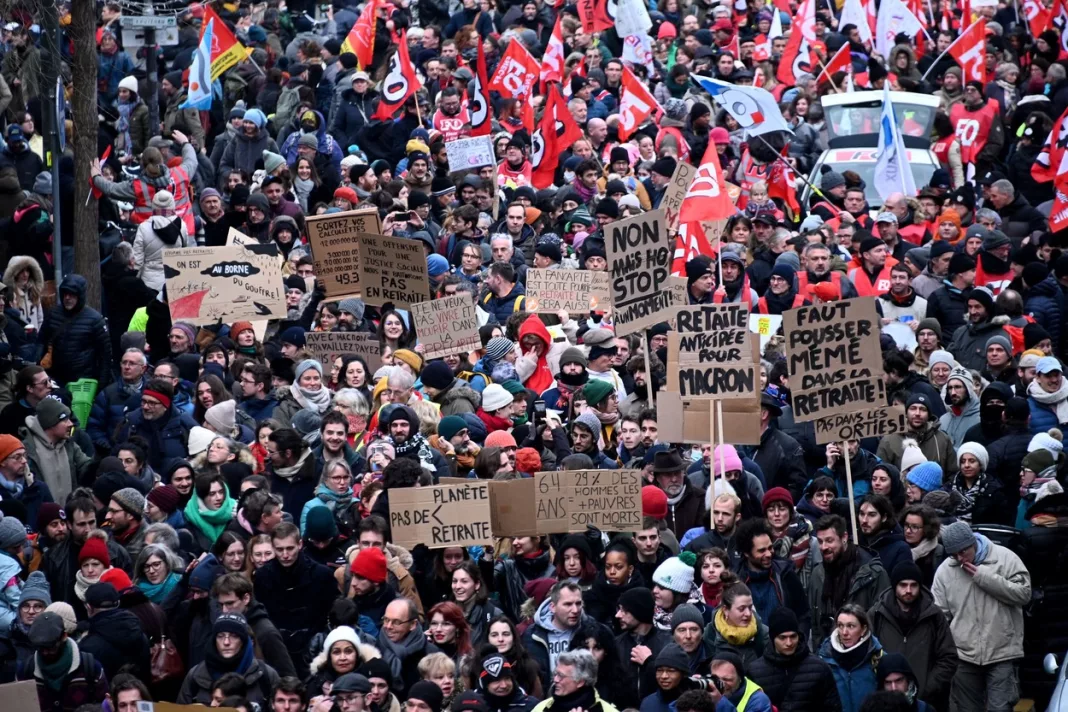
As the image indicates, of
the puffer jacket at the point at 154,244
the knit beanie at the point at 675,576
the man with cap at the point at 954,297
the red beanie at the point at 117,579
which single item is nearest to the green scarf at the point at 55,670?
the red beanie at the point at 117,579

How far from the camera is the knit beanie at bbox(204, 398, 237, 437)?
14188 millimetres

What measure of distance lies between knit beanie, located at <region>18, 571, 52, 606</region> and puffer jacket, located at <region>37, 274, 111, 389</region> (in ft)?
13.7

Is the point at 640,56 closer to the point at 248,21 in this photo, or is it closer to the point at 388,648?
the point at 248,21

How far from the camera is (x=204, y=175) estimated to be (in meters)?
20.9

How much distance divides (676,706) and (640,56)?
16.8 meters

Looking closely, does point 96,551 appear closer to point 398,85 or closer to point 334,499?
point 334,499

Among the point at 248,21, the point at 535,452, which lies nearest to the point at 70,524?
the point at 535,452

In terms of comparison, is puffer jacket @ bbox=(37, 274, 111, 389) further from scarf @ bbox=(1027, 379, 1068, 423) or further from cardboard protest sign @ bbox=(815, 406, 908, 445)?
scarf @ bbox=(1027, 379, 1068, 423)

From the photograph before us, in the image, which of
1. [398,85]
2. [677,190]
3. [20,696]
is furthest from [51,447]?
[398,85]

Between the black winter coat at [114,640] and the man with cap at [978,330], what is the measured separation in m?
7.72

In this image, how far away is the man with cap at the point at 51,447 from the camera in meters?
13.7

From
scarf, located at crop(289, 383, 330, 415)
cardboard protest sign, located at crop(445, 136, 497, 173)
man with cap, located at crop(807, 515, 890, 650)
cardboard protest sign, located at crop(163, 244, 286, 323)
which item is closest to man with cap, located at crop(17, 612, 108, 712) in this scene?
scarf, located at crop(289, 383, 330, 415)

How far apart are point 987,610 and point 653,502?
203cm

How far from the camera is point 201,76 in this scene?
21.3 metres
